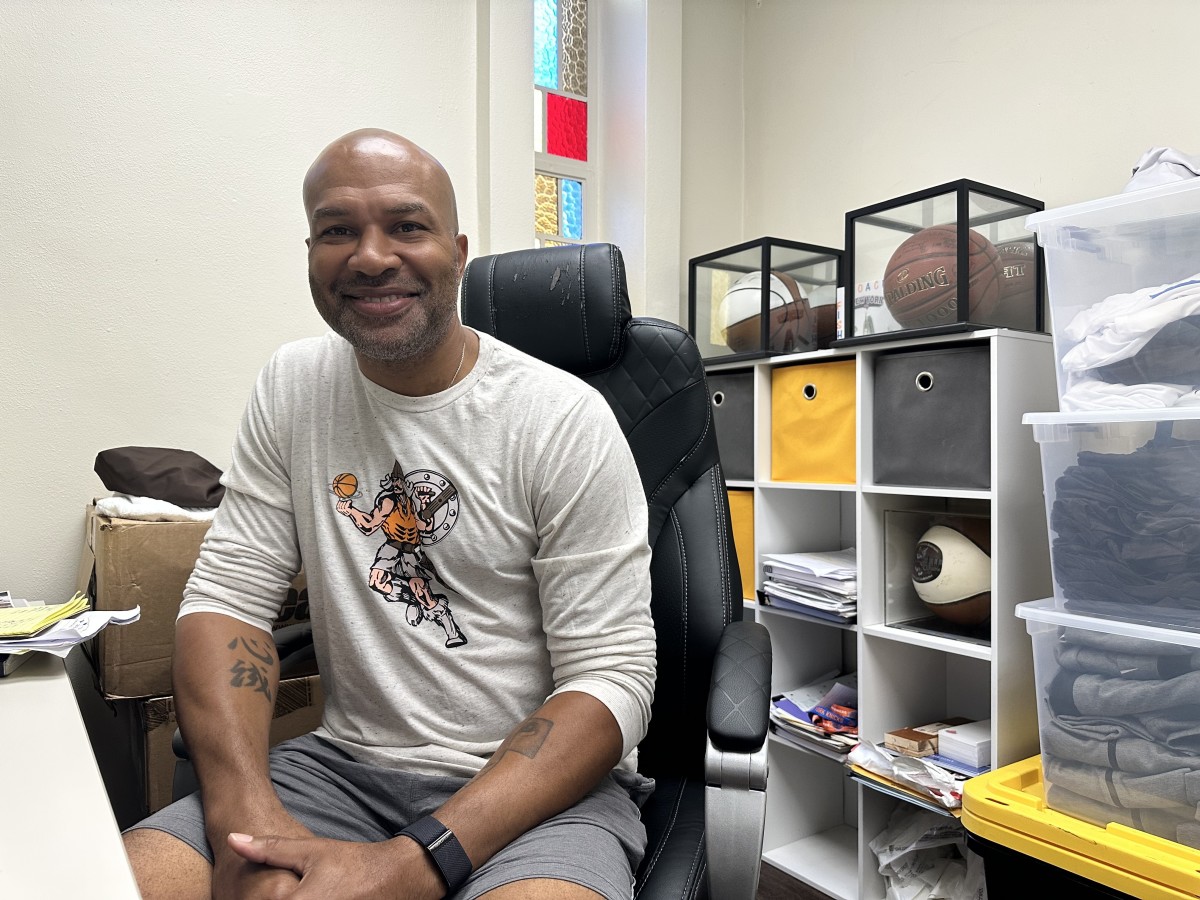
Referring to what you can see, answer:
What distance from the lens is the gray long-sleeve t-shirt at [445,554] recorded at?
3.58 feet

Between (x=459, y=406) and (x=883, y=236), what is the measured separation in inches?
47.6

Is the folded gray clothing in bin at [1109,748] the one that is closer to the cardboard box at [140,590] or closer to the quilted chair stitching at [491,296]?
the quilted chair stitching at [491,296]

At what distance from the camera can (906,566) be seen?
1.96 metres

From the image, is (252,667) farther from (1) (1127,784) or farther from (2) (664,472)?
(1) (1127,784)

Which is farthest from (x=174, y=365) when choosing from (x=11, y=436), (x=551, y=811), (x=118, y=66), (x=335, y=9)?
(x=551, y=811)

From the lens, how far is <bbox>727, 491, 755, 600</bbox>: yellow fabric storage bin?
7.30 feet

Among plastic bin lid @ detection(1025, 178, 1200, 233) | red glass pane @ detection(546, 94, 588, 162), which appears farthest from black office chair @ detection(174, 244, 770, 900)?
red glass pane @ detection(546, 94, 588, 162)

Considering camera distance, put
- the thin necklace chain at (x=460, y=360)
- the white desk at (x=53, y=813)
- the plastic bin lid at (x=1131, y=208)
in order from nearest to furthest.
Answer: the white desk at (x=53, y=813)
the thin necklace chain at (x=460, y=360)
the plastic bin lid at (x=1131, y=208)

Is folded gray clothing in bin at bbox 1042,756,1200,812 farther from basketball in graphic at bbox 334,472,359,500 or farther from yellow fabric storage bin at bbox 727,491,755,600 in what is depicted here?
basketball in graphic at bbox 334,472,359,500

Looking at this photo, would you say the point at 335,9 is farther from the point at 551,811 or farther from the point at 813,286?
the point at 551,811

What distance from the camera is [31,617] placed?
1237 mm

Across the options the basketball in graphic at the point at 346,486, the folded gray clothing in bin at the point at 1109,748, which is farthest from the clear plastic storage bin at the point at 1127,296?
the basketball in graphic at the point at 346,486

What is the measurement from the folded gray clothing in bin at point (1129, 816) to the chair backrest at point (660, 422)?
668 mm

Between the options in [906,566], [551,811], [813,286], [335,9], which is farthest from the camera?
[813,286]
